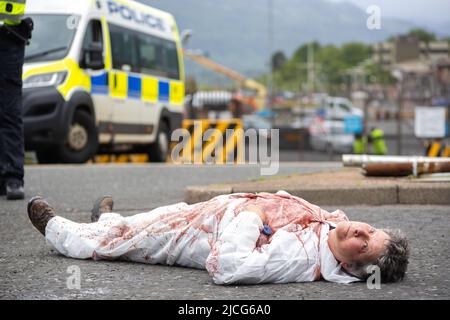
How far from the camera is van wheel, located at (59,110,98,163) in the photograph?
43.7 feet

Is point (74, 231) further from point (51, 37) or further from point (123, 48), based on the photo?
point (123, 48)

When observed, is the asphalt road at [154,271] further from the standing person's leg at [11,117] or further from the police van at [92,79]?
A: the police van at [92,79]

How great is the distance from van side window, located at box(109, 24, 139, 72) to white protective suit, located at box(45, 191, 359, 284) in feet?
33.1

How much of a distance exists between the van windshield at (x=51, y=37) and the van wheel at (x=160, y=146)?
3.90m

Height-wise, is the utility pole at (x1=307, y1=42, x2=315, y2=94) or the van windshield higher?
the utility pole at (x1=307, y1=42, x2=315, y2=94)

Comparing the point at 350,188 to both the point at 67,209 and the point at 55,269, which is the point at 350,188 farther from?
the point at 55,269

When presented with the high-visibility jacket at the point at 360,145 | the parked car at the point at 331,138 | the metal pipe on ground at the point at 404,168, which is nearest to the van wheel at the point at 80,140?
the metal pipe on ground at the point at 404,168

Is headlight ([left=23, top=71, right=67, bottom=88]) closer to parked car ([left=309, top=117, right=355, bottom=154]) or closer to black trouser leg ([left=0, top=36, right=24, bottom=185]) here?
black trouser leg ([left=0, top=36, right=24, bottom=185])

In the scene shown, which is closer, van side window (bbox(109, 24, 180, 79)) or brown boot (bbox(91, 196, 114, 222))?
brown boot (bbox(91, 196, 114, 222))

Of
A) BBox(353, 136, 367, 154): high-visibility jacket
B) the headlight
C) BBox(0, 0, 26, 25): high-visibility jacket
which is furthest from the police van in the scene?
BBox(353, 136, 367, 154): high-visibility jacket

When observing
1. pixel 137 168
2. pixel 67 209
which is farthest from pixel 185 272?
pixel 137 168

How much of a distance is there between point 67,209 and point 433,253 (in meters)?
3.13

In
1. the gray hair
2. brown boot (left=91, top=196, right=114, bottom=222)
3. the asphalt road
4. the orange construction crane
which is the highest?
the orange construction crane

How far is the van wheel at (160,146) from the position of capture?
17.1m
